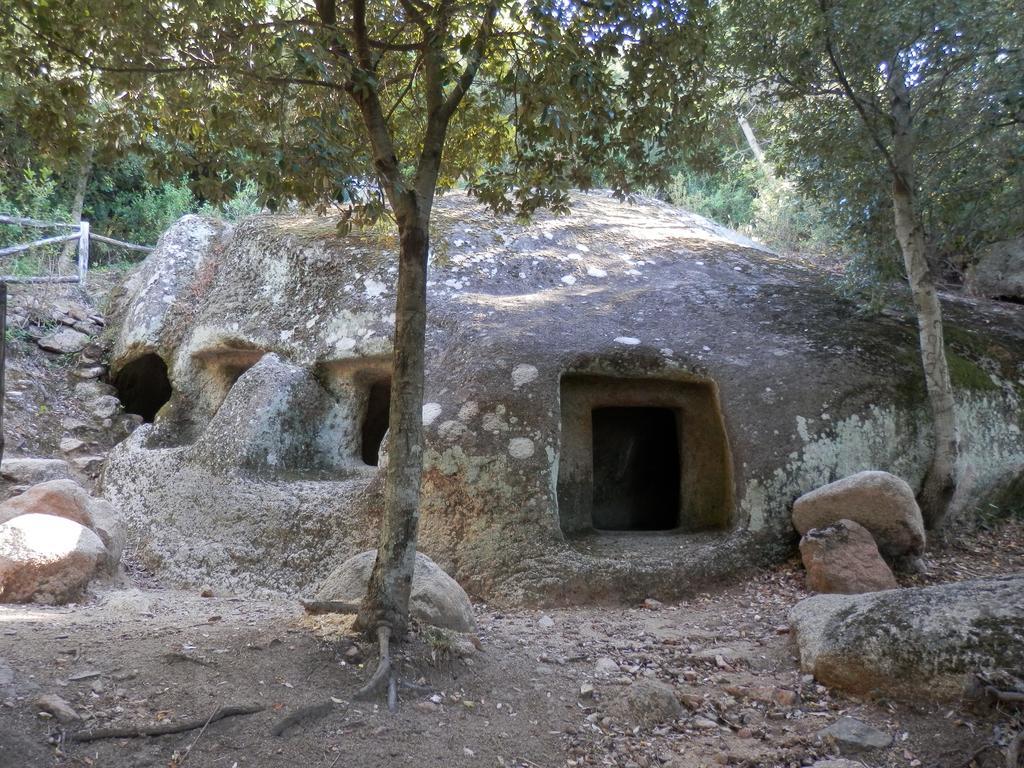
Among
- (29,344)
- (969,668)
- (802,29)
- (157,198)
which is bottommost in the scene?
(969,668)

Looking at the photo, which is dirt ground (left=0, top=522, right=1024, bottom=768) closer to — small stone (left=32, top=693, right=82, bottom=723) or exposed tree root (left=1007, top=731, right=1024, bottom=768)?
small stone (left=32, top=693, right=82, bottom=723)

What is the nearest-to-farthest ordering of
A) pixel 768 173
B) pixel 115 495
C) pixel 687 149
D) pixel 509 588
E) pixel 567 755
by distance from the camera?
pixel 567 755 → pixel 687 149 → pixel 509 588 → pixel 115 495 → pixel 768 173

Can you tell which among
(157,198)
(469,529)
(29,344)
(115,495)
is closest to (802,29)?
(469,529)

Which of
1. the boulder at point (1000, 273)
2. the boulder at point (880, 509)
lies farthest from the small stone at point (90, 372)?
the boulder at point (1000, 273)

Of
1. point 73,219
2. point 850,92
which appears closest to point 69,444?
point 73,219

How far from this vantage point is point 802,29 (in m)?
7.12

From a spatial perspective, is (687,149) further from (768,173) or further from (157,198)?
(157,198)

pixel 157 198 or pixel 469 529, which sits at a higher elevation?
pixel 157 198

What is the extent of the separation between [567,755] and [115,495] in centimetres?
659

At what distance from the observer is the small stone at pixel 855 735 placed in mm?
4113

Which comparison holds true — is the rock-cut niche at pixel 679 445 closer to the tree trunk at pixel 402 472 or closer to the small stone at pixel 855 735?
the tree trunk at pixel 402 472

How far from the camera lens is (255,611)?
6633 millimetres

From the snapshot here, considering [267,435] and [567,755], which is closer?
[567,755]

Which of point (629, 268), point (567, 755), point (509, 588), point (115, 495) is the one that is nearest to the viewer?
point (567, 755)
